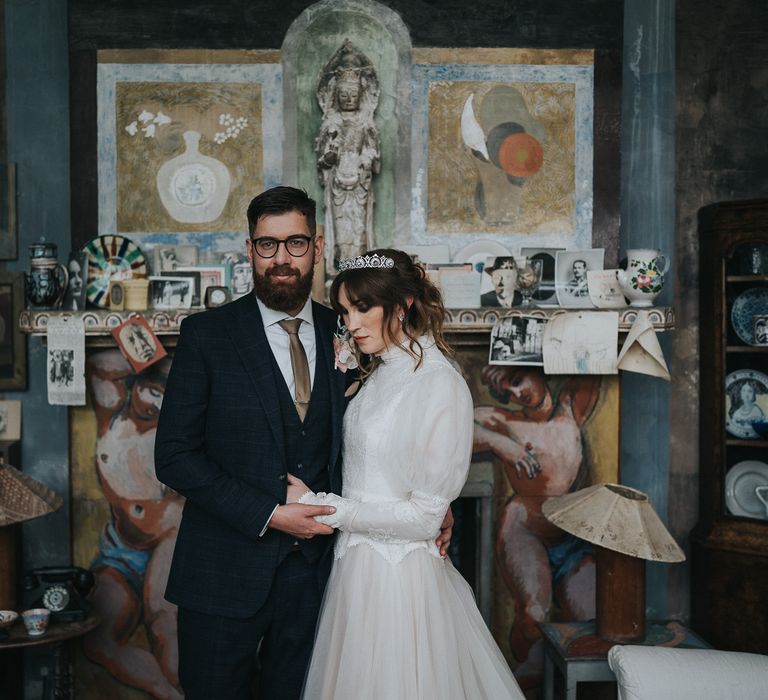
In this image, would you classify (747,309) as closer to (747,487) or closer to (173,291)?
(747,487)

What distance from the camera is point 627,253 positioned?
3338 millimetres

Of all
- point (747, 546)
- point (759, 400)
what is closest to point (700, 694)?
point (747, 546)

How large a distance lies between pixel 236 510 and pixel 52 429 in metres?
1.67

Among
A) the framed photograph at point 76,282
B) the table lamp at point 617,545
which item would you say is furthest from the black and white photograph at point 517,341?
the framed photograph at point 76,282

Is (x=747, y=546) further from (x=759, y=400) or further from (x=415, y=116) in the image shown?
(x=415, y=116)

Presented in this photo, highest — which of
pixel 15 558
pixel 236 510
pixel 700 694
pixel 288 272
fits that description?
pixel 288 272

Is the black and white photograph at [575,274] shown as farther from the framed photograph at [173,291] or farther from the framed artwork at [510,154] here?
the framed photograph at [173,291]

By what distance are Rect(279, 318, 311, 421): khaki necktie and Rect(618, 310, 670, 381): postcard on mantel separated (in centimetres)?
150

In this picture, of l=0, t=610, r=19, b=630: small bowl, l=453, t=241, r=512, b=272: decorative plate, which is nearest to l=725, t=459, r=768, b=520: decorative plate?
l=453, t=241, r=512, b=272: decorative plate

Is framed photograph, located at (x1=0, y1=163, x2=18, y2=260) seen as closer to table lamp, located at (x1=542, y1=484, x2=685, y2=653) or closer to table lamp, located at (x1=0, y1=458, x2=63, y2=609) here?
table lamp, located at (x1=0, y1=458, x2=63, y2=609)

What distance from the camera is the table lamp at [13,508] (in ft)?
9.93

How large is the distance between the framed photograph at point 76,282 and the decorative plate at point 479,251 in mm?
1594

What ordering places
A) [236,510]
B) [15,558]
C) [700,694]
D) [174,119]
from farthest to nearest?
[174,119] → [15,558] → [700,694] → [236,510]

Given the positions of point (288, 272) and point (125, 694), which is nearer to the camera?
point (288, 272)
